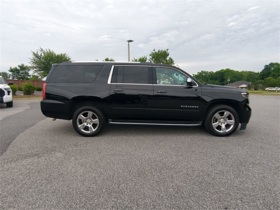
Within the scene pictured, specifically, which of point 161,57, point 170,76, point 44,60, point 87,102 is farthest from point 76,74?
point 44,60

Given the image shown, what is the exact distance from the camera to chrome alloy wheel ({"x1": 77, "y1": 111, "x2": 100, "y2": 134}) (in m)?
4.61

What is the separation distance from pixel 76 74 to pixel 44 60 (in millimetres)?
33099

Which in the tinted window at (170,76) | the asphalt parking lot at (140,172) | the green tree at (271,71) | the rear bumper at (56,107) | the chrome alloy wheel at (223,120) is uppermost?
the green tree at (271,71)

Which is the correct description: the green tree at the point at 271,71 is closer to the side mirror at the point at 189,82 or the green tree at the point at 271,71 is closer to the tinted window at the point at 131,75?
the side mirror at the point at 189,82

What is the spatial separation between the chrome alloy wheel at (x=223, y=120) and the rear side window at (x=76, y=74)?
3.25m

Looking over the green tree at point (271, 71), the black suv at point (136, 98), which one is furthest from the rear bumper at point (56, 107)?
the green tree at point (271, 71)

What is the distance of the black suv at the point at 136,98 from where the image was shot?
461 centimetres

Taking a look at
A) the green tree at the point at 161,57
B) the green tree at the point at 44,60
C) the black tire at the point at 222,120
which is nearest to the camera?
the black tire at the point at 222,120

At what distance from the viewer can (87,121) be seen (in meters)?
4.62

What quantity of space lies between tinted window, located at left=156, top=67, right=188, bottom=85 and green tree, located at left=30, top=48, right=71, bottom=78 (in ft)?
107

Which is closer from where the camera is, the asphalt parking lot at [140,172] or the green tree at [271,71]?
the asphalt parking lot at [140,172]

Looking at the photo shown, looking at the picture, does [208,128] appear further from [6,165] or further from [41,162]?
[6,165]

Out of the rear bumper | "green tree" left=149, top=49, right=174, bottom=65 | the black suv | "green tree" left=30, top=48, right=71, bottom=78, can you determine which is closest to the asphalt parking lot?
the black suv

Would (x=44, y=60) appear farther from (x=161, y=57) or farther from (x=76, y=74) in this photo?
(x=76, y=74)
